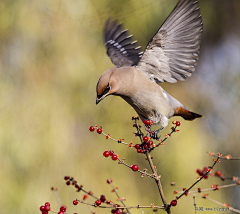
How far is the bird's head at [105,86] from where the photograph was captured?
2.24 m

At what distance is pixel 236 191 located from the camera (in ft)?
13.9

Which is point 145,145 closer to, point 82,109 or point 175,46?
point 175,46

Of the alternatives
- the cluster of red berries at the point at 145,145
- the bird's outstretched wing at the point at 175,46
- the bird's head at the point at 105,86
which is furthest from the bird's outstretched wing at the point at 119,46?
the cluster of red berries at the point at 145,145

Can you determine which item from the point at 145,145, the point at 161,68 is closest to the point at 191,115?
the point at 161,68

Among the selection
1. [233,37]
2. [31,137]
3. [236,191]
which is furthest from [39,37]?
[236,191]

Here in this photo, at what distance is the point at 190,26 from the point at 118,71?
0.74 m

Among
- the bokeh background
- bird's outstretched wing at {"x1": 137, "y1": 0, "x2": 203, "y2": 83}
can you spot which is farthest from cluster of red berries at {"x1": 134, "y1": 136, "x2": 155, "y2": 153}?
the bokeh background

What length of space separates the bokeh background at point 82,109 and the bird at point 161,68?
1394mm

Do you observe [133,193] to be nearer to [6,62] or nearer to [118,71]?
[118,71]

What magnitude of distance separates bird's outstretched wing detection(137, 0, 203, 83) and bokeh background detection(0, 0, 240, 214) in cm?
144

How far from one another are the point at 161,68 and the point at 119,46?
874 mm

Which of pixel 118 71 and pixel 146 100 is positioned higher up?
pixel 118 71

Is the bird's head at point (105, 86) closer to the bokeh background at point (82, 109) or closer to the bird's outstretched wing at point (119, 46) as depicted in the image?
the bird's outstretched wing at point (119, 46)

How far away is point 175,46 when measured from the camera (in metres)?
2.49
